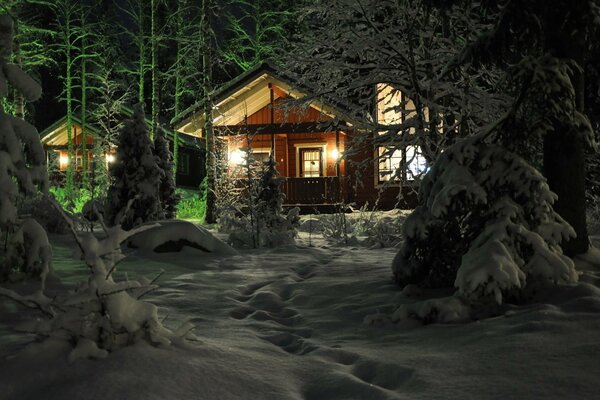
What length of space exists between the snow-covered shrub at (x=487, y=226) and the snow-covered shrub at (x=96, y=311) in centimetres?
280

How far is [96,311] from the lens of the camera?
11.3 ft

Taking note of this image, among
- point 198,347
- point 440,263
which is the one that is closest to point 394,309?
point 440,263

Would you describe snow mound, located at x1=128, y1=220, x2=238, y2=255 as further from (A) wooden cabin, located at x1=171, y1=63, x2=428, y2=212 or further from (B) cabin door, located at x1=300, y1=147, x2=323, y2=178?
(B) cabin door, located at x1=300, y1=147, x2=323, y2=178

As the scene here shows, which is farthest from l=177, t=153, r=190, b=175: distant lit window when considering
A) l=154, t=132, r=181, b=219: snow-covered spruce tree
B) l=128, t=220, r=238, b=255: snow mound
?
l=128, t=220, r=238, b=255: snow mound

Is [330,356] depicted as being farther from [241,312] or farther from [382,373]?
[241,312]

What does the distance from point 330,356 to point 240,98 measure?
21.1m

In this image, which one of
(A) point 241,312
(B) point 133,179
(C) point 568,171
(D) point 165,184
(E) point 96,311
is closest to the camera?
(E) point 96,311

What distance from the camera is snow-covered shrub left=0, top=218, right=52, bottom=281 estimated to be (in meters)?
6.22

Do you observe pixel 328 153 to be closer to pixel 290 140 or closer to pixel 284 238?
pixel 290 140

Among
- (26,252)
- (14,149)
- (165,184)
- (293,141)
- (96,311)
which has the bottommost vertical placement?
(96,311)

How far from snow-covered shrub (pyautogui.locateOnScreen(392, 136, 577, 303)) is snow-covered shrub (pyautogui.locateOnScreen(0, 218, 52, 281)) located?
4.22 metres

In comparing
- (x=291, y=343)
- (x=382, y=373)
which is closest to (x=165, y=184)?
(x=291, y=343)

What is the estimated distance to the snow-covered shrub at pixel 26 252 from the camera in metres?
6.22

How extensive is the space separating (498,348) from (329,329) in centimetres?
184
